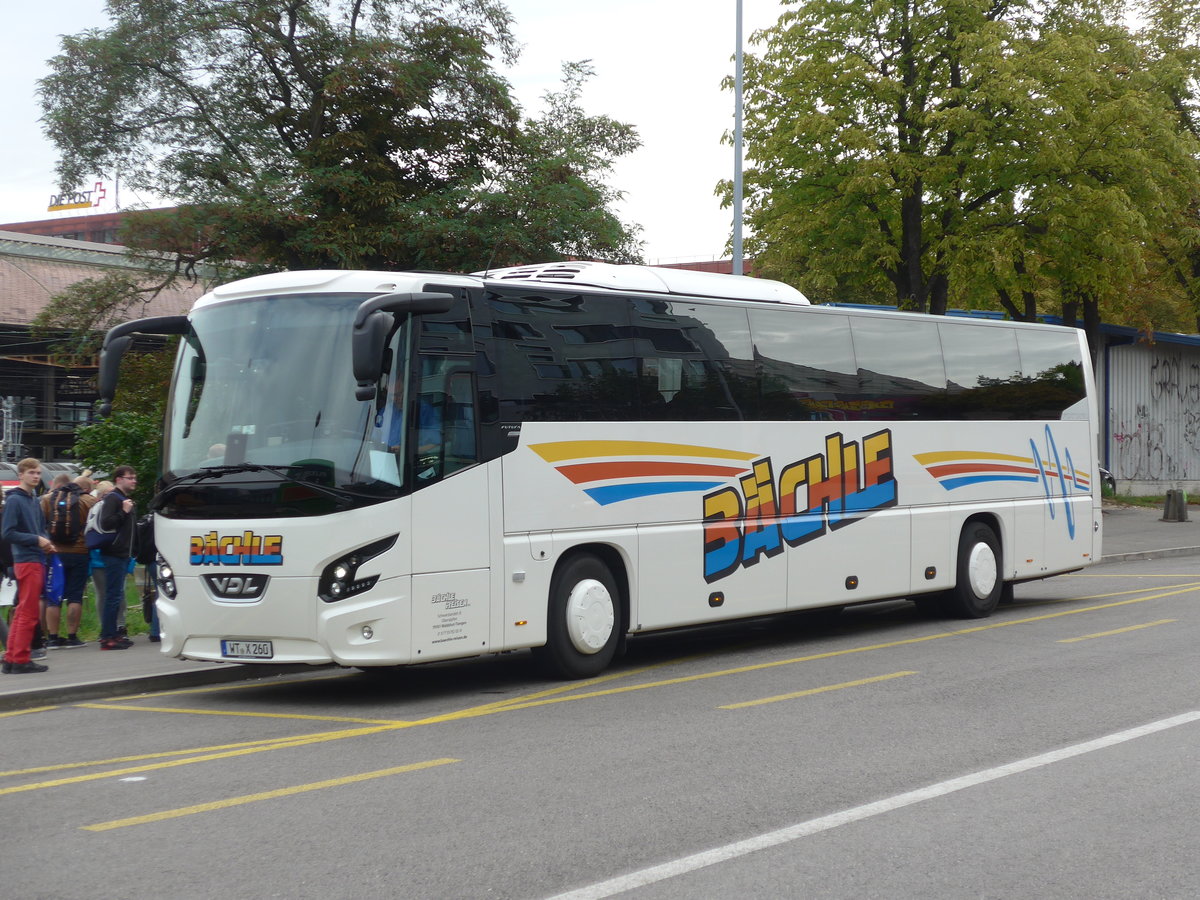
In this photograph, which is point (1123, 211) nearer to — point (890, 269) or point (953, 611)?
point (890, 269)

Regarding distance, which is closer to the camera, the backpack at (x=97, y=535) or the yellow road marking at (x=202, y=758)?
the yellow road marking at (x=202, y=758)

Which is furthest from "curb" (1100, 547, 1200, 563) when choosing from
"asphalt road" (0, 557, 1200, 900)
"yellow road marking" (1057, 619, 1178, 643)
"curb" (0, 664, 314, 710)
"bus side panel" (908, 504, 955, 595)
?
"curb" (0, 664, 314, 710)

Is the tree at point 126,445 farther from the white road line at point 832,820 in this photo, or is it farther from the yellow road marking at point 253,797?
the white road line at point 832,820

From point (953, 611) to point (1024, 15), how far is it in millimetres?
16970

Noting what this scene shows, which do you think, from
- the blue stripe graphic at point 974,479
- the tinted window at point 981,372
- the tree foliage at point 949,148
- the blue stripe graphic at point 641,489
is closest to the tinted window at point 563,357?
the blue stripe graphic at point 641,489

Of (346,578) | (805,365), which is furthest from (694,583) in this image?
(346,578)

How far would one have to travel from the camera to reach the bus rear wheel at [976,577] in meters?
15.3

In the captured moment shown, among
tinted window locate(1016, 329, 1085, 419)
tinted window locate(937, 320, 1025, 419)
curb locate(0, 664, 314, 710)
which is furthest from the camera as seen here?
tinted window locate(1016, 329, 1085, 419)

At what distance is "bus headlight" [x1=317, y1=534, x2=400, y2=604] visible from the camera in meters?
9.59

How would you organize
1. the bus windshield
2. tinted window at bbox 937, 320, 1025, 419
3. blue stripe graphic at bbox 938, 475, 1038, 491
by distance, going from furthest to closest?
tinted window at bbox 937, 320, 1025, 419, blue stripe graphic at bbox 938, 475, 1038, 491, the bus windshield

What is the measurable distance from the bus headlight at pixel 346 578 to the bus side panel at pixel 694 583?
2791 millimetres

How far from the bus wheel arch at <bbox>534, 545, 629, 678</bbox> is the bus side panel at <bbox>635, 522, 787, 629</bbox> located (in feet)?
1.13

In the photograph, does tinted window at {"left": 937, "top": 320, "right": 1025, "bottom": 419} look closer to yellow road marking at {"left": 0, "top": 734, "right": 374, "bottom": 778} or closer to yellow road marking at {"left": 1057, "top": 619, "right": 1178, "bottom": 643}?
yellow road marking at {"left": 1057, "top": 619, "right": 1178, "bottom": 643}

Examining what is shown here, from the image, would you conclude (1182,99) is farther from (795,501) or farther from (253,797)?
(253,797)
